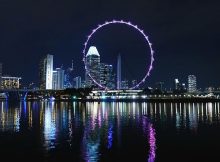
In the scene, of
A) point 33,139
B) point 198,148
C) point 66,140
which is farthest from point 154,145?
point 33,139

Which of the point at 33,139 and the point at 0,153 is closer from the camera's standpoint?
the point at 0,153

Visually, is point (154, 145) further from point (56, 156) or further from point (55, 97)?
point (55, 97)

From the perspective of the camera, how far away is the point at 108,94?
14900cm

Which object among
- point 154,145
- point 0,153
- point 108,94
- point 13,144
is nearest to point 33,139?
point 13,144

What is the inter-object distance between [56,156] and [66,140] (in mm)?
4888

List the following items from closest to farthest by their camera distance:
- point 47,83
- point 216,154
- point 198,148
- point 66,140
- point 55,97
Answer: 1. point 216,154
2. point 198,148
3. point 66,140
4. point 55,97
5. point 47,83

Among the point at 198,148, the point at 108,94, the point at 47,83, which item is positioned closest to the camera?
the point at 198,148

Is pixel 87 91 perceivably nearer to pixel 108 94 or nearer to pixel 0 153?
pixel 108 94

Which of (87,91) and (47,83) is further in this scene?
(47,83)

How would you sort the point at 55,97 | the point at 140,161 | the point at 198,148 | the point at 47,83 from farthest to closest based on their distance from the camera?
the point at 47,83, the point at 55,97, the point at 198,148, the point at 140,161

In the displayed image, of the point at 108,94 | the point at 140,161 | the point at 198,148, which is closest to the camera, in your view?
the point at 140,161

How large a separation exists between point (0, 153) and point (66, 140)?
4.74 meters

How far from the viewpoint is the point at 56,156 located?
1512 cm

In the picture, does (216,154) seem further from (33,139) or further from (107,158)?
(33,139)
